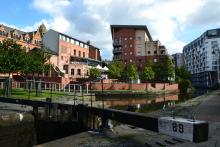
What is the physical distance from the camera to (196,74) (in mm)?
198000

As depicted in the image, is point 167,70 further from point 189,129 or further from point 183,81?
point 189,129

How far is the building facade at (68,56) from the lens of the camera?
296 ft

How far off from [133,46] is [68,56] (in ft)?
115

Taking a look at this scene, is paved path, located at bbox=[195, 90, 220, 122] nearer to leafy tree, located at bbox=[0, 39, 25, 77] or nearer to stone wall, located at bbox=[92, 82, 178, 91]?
leafy tree, located at bbox=[0, 39, 25, 77]

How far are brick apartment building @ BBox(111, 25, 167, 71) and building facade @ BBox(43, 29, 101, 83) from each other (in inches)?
796

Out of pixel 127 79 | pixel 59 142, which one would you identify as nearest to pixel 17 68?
pixel 59 142

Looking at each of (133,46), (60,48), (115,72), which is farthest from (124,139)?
(133,46)

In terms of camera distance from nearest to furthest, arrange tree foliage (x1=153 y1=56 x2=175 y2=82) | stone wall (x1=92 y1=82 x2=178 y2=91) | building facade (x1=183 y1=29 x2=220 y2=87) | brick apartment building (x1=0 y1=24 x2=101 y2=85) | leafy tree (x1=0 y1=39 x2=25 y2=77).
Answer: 1. leafy tree (x1=0 y1=39 x2=25 y2=77)
2. stone wall (x1=92 y1=82 x2=178 y2=91)
3. brick apartment building (x1=0 y1=24 x2=101 y2=85)
4. tree foliage (x1=153 y1=56 x2=175 y2=82)
5. building facade (x1=183 y1=29 x2=220 y2=87)

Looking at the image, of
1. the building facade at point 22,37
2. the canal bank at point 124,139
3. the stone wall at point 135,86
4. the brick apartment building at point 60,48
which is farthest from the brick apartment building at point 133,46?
the canal bank at point 124,139

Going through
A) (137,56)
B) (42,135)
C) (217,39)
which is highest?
(217,39)

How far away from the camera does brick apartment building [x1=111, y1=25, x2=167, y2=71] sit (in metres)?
125

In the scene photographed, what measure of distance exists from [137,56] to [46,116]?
104299 millimetres

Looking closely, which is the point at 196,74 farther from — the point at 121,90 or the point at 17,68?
the point at 17,68

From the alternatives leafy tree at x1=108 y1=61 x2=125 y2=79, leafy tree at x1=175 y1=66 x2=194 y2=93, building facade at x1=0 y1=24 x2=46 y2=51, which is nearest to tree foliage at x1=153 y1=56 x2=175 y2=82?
leafy tree at x1=175 y1=66 x2=194 y2=93
